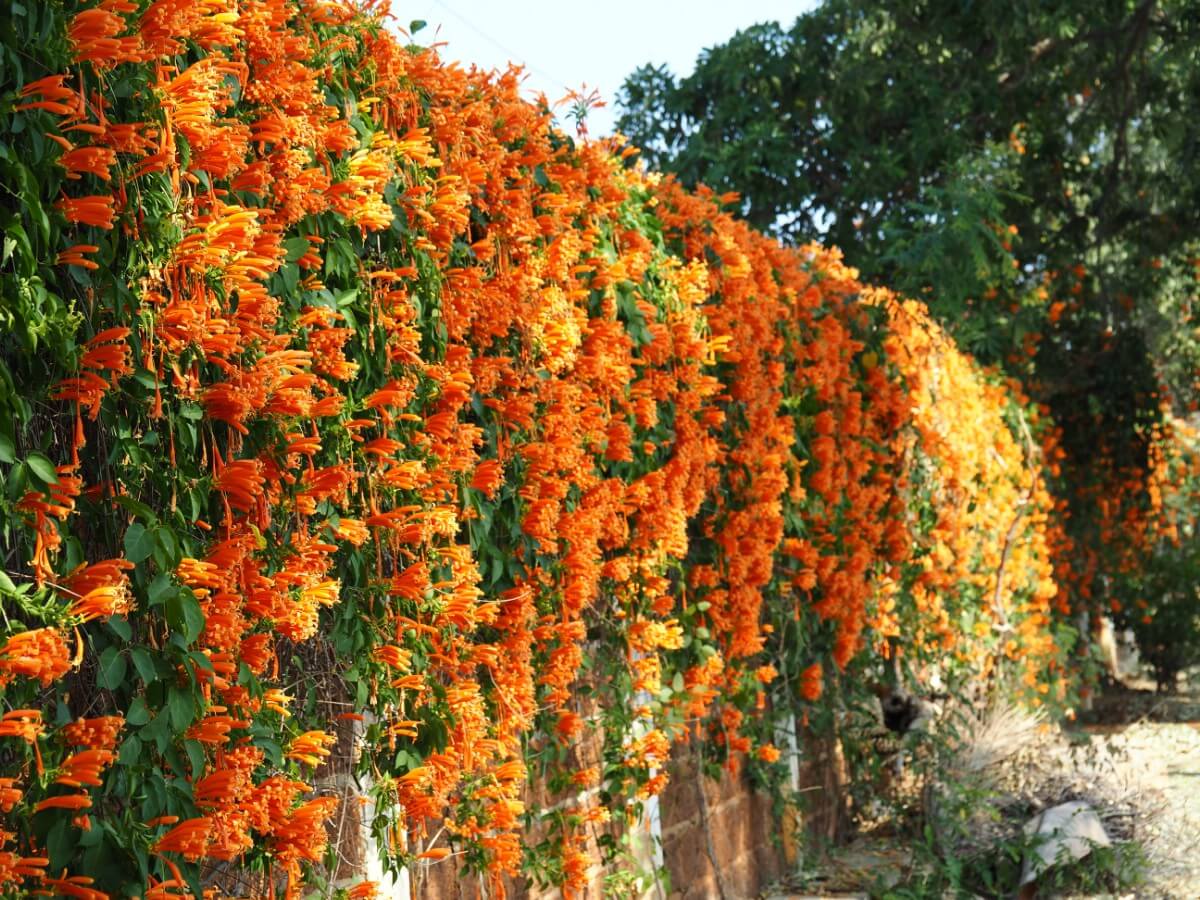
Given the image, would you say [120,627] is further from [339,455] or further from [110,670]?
[339,455]

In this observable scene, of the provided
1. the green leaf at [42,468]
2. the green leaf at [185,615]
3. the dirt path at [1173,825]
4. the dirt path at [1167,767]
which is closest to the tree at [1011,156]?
the dirt path at [1167,767]

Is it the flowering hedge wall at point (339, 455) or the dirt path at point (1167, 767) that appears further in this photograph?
the dirt path at point (1167, 767)

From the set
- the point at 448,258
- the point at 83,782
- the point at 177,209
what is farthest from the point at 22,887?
the point at 448,258

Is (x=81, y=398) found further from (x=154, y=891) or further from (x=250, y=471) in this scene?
(x=154, y=891)

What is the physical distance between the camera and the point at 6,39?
2016 mm

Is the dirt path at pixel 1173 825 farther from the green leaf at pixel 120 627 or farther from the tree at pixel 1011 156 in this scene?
the green leaf at pixel 120 627

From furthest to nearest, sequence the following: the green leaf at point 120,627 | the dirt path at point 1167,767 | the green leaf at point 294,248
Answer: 1. the dirt path at point 1167,767
2. the green leaf at point 294,248
3. the green leaf at point 120,627

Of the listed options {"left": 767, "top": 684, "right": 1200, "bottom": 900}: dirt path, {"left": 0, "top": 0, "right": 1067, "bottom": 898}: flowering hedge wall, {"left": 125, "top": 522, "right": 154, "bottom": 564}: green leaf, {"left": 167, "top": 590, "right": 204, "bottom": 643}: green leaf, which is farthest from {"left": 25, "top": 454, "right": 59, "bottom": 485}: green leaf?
{"left": 767, "top": 684, "right": 1200, "bottom": 900}: dirt path

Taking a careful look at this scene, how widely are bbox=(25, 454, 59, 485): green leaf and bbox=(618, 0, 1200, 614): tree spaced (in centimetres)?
794

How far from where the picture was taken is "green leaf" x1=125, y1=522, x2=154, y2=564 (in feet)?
7.20

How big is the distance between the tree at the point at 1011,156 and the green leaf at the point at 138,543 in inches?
305

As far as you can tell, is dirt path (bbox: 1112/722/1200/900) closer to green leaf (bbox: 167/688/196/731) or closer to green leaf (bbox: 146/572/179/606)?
green leaf (bbox: 167/688/196/731)

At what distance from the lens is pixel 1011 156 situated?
1034 centimetres

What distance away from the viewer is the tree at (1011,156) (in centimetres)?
1011
